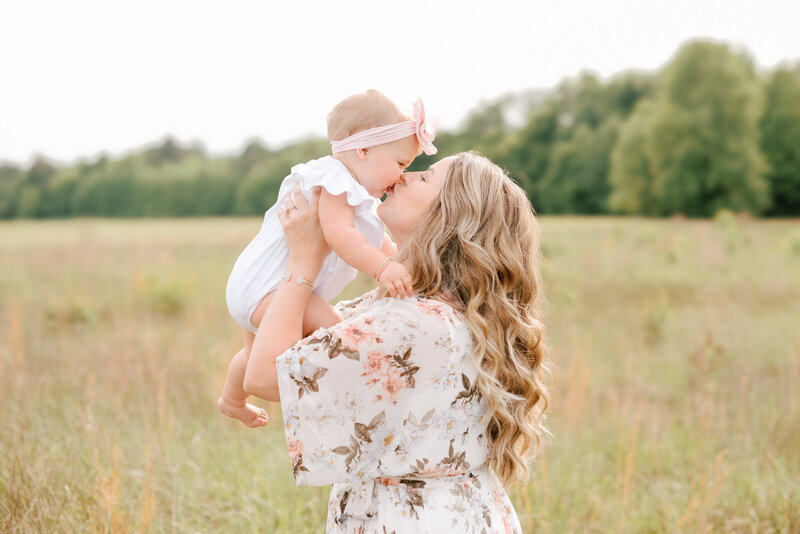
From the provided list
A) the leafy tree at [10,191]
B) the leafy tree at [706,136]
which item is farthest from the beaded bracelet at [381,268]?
the leafy tree at [706,136]

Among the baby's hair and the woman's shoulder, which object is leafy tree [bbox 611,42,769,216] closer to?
the baby's hair

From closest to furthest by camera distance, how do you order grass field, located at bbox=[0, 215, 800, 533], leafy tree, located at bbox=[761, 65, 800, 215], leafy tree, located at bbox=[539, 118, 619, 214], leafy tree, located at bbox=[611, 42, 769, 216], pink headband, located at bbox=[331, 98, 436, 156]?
pink headband, located at bbox=[331, 98, 436, 156]
grass field, located at bbox=[0, 215, 800, 533]
leafy tree, located at bbox=[611, 42, 769, 216]
leafy tree, located at bbox=[761, 65, 800, 215]
leafy tree, located at bbox=[539, 118, 619, 214]

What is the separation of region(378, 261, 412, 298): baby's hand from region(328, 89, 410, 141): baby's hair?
0.60 metres

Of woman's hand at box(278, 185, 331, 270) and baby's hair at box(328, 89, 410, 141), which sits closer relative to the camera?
woman's hand at box(278, 185, 331, 270)

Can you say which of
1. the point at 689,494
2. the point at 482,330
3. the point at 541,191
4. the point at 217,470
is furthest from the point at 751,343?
the point at 541,191

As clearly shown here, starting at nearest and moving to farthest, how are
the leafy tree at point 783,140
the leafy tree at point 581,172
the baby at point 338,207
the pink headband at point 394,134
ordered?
the baby at point 338,207
the pink headband at point 394,134
the leafy tree at point 783,140
the leafy tree at point 581,172

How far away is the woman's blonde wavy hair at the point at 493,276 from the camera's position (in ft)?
6.21

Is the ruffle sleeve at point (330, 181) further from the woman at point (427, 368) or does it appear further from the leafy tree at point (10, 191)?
the leafy tree at point (10, 191)

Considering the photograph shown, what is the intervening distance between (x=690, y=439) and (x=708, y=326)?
132 inches

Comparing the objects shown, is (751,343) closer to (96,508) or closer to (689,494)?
(689,494)

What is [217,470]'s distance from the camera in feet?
12.2

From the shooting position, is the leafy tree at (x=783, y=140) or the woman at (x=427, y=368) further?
the leafy tree at (x=783, y=140)

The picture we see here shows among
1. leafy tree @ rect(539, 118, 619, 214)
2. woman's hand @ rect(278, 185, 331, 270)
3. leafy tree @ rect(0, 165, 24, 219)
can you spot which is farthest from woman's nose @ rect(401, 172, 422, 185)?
leafy tree @ rect(539, 118, 619, 214)

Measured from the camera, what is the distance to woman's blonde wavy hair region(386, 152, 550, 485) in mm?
1892
